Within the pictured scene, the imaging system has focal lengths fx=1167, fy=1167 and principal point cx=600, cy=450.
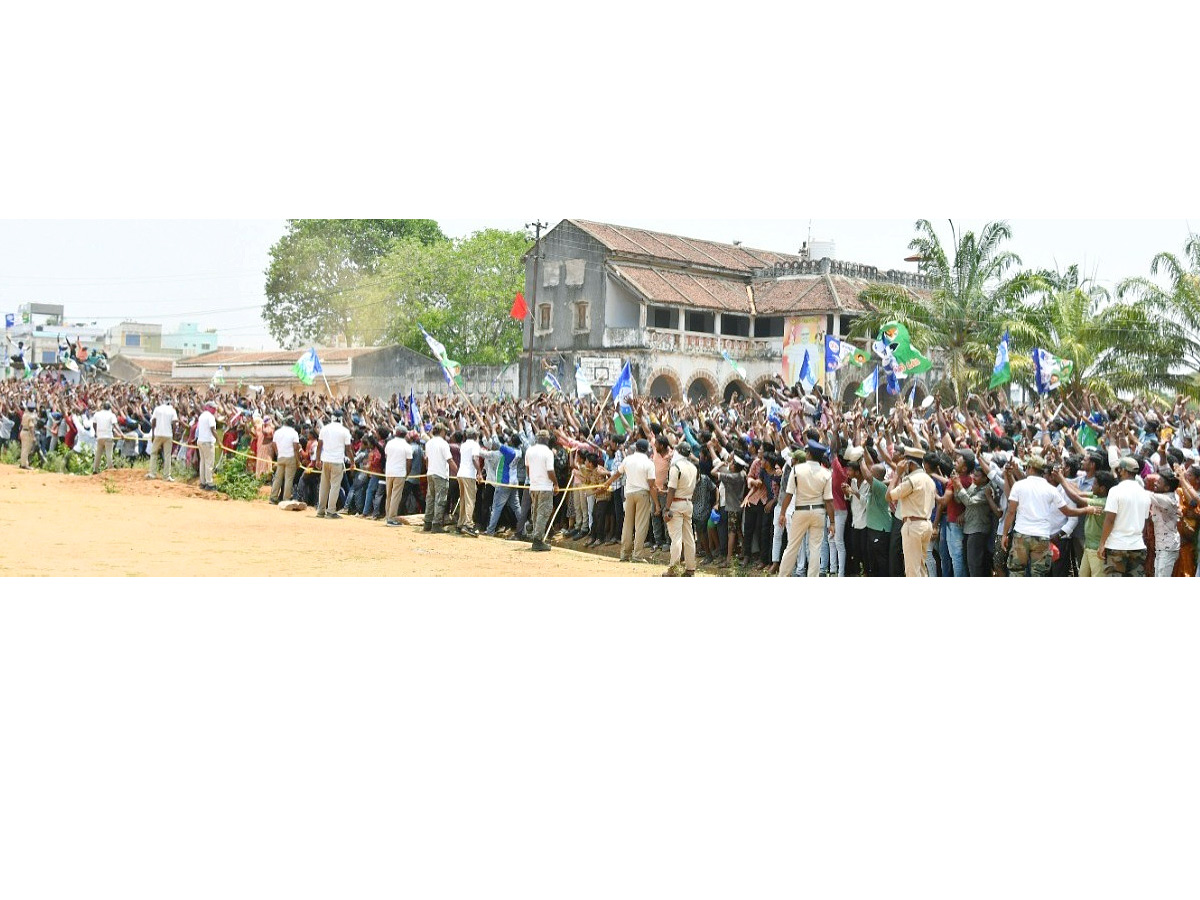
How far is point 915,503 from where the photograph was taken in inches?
409

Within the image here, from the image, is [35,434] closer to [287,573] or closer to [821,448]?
[287,573]

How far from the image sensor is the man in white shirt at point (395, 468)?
15875 mm

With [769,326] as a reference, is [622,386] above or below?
below

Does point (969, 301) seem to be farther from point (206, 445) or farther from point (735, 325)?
point (206, 445)

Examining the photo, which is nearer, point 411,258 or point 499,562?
point 499,562

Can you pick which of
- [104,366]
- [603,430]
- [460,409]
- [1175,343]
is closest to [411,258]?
[104,366]

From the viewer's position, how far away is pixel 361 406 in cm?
2027

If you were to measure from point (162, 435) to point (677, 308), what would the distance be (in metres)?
15.3

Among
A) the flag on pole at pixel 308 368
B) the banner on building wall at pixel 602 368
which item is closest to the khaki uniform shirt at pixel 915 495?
the flag on pole at pixel 308 368

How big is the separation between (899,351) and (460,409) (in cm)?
666

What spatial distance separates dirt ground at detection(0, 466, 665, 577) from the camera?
1262cm

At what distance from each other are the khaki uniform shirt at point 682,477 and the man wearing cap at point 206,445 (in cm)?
1022

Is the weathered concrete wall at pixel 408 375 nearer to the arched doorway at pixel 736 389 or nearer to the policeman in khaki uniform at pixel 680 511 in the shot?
the arched doorway at pixel 736 389

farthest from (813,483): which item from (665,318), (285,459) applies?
(665,318)
